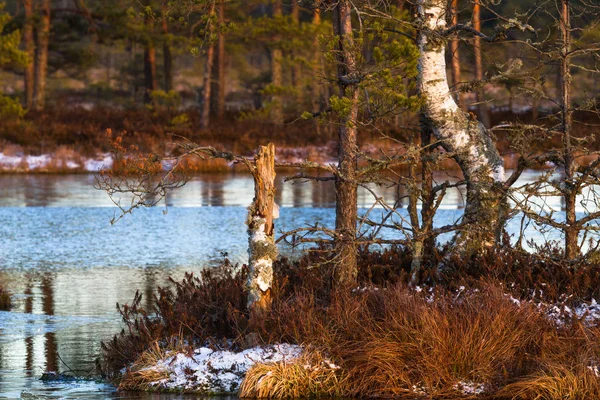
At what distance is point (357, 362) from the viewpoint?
28.8ft

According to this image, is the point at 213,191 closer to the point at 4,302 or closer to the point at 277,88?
the point at 277,88

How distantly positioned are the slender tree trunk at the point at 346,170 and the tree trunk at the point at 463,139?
1.16m

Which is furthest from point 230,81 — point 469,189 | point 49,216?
point 469,189

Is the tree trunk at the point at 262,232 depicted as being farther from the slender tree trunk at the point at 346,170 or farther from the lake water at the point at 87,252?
the lake water at the point at 87,252

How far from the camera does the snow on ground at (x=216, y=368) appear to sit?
8891 mm

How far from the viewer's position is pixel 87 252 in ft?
62.3

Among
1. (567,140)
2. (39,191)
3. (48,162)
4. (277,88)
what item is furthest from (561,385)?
(277,88)

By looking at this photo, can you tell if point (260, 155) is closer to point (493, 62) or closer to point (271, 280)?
point (271, 280)

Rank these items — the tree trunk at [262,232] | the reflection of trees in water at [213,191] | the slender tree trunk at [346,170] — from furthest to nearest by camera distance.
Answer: the reflection of trees in water at [213,191], the slender tree trunk at [346,170], the tree trunk at [262,232]

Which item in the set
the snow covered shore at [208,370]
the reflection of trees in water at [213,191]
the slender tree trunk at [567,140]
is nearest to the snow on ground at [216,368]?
the snow covered shore at [208,370]

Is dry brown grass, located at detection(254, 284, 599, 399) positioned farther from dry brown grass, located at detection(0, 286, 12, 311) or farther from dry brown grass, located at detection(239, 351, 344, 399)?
dry brown grass, located at detection(0, 286, 12, 311)

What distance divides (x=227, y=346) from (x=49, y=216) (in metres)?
16.5

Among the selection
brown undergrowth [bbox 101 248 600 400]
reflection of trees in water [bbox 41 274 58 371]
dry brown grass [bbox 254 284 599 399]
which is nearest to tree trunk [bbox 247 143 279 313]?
brown undergrowth [bbox 101 248 600 400]

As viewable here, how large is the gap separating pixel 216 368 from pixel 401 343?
158cm
